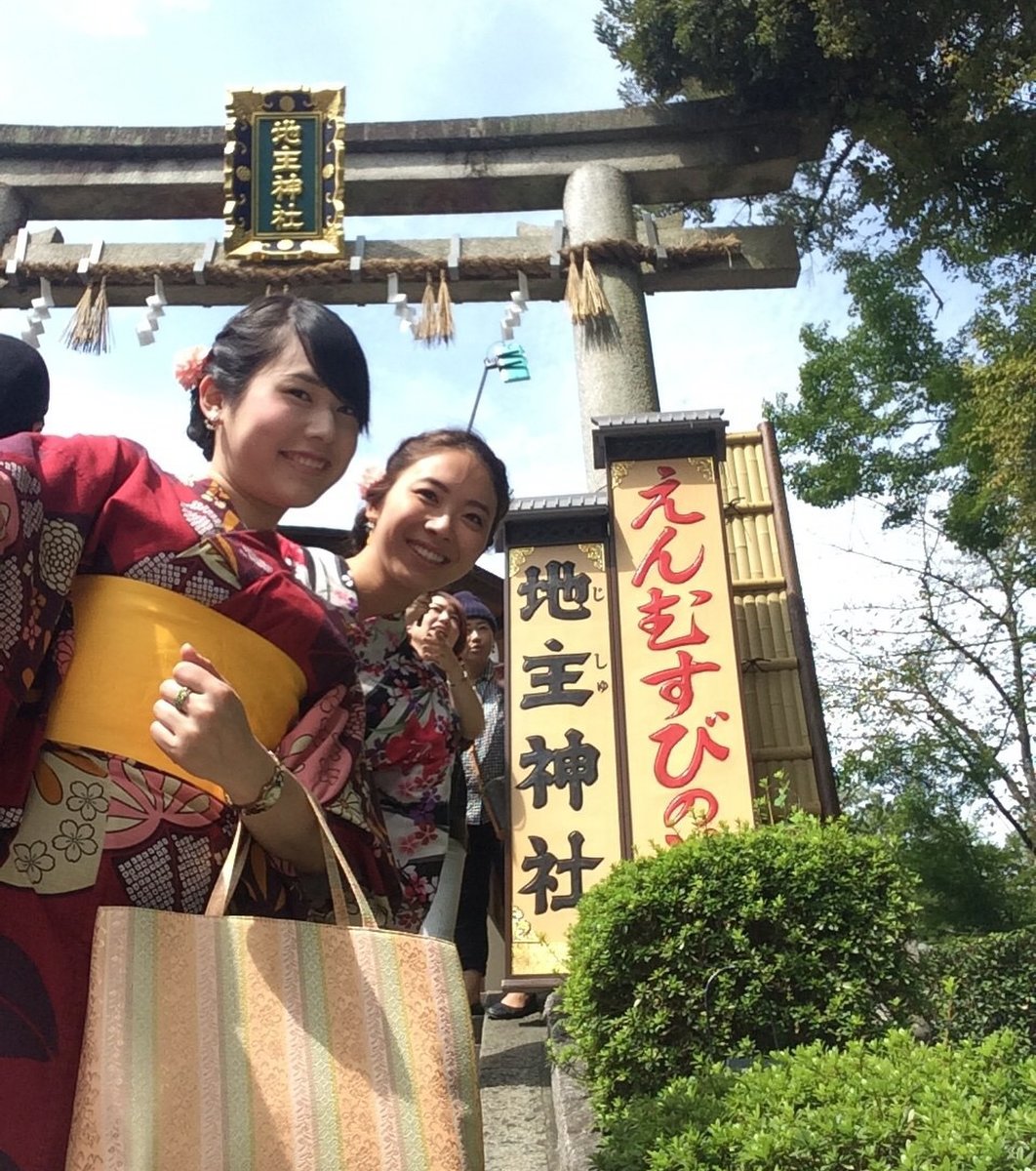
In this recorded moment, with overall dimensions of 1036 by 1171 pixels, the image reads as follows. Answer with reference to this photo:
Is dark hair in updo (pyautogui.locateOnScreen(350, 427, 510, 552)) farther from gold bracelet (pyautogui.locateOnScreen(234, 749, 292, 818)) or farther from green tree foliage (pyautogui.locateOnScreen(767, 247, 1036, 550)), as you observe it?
green tree foliage (pyautogui.locateOnScreen(767, 247, 1036, 550))

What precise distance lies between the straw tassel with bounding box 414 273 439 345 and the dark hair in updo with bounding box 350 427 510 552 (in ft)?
16.1

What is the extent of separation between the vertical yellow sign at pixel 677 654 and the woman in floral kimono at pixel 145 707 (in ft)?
10.3

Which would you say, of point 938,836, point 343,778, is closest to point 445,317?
Answer: point 343,778

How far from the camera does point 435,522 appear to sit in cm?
201

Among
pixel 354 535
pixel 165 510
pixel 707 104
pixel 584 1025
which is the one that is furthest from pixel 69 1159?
pixel 707 104

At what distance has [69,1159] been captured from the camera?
3.39 ft

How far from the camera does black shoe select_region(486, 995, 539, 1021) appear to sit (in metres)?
4.42

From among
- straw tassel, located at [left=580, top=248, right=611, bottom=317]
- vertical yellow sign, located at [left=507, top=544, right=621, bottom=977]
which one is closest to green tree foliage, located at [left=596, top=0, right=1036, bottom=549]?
straw tassel, located at [left=580, top=248, right=611, bottom=317]

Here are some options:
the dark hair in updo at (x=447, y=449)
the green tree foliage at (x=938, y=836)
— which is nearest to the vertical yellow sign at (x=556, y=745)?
the dark hair in updo at (x=447, y=449)

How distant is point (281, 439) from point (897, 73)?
256 inches

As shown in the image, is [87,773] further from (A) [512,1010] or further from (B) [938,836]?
(B) [938,836]

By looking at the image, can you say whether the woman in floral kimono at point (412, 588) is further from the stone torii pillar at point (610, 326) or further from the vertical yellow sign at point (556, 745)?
the stone torii pillar at point (610, 326)

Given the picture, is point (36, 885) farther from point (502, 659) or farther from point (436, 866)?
point (502, 659)

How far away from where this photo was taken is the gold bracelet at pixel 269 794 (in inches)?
50.3
